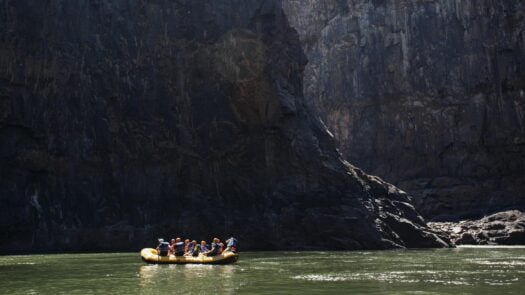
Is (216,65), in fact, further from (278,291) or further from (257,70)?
(278,291)

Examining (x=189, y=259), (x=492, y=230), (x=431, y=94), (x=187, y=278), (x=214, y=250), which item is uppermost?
(x=431, y=94)

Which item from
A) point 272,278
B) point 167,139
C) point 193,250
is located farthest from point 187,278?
point 167,139

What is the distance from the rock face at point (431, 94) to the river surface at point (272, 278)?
56.6m

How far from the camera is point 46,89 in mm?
65438

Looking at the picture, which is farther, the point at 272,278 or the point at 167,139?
the point at 167,139

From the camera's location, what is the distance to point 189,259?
4094 centimetres

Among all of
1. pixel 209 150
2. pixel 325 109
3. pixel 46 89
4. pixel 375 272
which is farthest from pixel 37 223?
pixel 325 109

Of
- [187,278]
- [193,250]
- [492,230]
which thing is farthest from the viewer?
[492,230]

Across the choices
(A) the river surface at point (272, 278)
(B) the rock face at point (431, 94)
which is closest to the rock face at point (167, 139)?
(A) the river surface at point (272, 278)

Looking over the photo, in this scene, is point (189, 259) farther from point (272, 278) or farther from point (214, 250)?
point (272, 278)

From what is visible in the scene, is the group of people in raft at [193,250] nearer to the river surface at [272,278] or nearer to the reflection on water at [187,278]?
the reflection on water at [187,278]

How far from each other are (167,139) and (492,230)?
38.4 meters

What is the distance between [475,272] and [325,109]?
8112cm

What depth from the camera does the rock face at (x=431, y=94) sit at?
9569 cm
